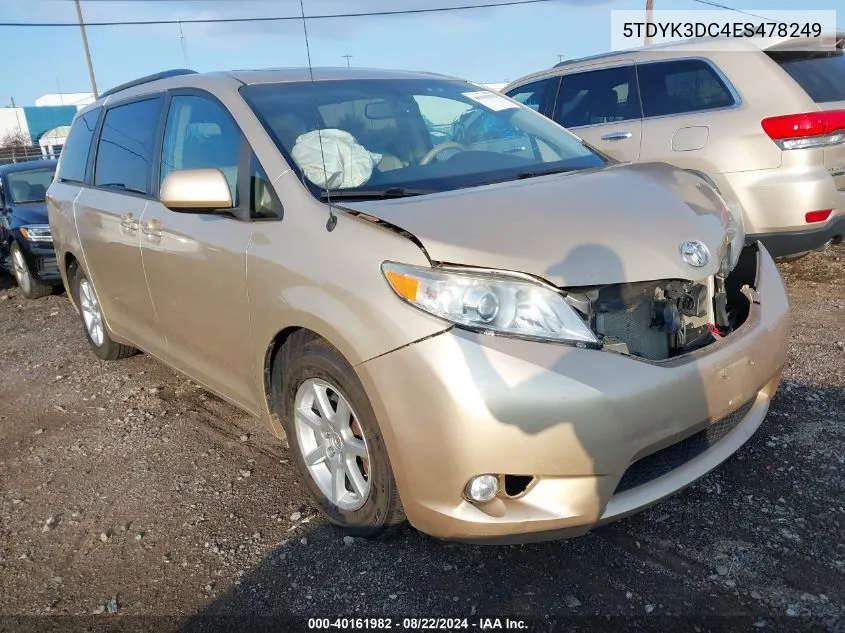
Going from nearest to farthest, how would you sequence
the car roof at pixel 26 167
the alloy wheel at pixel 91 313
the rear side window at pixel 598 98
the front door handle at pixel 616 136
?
1. the alloy wheel at pixel 91 313
2. the front door handle at pixel 616 136
3. the rear side window at pixel 598 98
4. the car roof at pixel 26 167

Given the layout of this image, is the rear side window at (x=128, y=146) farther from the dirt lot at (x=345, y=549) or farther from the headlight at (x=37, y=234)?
the headlight at (x=37, y=234)

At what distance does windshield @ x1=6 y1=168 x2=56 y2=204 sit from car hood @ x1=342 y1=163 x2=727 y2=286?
7.75 m

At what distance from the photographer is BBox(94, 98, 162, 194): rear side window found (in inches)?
148

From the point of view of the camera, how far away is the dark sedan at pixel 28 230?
7805mm

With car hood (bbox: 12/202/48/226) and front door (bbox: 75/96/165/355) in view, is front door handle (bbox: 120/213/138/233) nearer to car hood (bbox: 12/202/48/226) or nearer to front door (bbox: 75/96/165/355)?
front door (bbox: 75/96/165/355)

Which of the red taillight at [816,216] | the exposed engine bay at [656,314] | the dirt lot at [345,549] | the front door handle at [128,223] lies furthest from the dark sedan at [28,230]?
the red taillight at [816,216]

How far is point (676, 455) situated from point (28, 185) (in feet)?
29.3

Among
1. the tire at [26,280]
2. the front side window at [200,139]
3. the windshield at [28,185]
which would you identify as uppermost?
the front side window at [200,139]

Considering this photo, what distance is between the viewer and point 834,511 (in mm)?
2666

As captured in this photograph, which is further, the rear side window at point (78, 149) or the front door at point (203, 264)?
the rear side window at point (78, 149)

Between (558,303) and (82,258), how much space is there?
3.69 m

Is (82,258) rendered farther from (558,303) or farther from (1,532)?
(558,303)

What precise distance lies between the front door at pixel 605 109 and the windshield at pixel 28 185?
6.41 meters

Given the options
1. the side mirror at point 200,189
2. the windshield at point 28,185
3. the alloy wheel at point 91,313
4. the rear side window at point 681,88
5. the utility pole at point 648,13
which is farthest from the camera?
the utility pole at point 648,13
